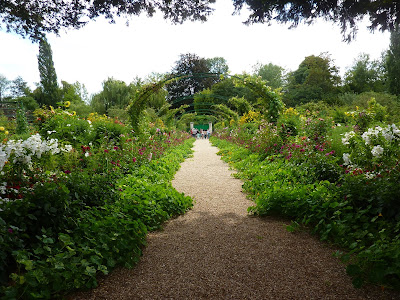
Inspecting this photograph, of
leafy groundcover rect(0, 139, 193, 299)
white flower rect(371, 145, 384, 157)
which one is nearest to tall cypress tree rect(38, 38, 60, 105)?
leafy groundcover rect(0, 139, 193, 299)

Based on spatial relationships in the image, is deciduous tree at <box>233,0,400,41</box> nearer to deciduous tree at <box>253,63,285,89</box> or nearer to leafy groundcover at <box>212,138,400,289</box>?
leafy groundcover at <box>212,138,400,289</box>

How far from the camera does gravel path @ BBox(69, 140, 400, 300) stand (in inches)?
82.8

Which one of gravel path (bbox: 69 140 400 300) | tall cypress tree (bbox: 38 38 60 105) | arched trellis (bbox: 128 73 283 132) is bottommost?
gravel path (bbox: 69 140 400 300)

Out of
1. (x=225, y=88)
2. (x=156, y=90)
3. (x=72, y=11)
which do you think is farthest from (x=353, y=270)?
(x=225, y=88)

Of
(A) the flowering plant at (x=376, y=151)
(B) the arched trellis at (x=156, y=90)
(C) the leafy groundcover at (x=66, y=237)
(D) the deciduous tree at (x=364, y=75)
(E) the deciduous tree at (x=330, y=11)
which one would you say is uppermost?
(D) the deciduous tree at (x=364, y=75)

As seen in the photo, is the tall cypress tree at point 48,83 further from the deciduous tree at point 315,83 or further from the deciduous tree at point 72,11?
the deciduous tree at point 315,83

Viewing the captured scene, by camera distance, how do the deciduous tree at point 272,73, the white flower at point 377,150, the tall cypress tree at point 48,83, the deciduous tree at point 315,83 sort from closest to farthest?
the white flower at point 377,150
the tall cypress tree at point 48,83
the deciduous tree at point 315,83
the deciduous tree at point 272,73

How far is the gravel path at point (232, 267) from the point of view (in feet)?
6.90

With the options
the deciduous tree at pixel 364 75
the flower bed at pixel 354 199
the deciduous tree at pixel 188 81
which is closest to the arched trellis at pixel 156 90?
the flower bed at pixel 354 199

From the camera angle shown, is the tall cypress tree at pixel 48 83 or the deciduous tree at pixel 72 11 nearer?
the deciduous tree at pixel 72 11

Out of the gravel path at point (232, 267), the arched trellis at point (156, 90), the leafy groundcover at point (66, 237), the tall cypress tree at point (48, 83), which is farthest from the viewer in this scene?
the tall cypress tree at point (48, 83)

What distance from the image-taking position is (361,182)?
125 inches

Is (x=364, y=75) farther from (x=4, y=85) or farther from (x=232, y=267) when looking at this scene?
(x=4, y=85)

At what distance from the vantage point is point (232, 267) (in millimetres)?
2510
